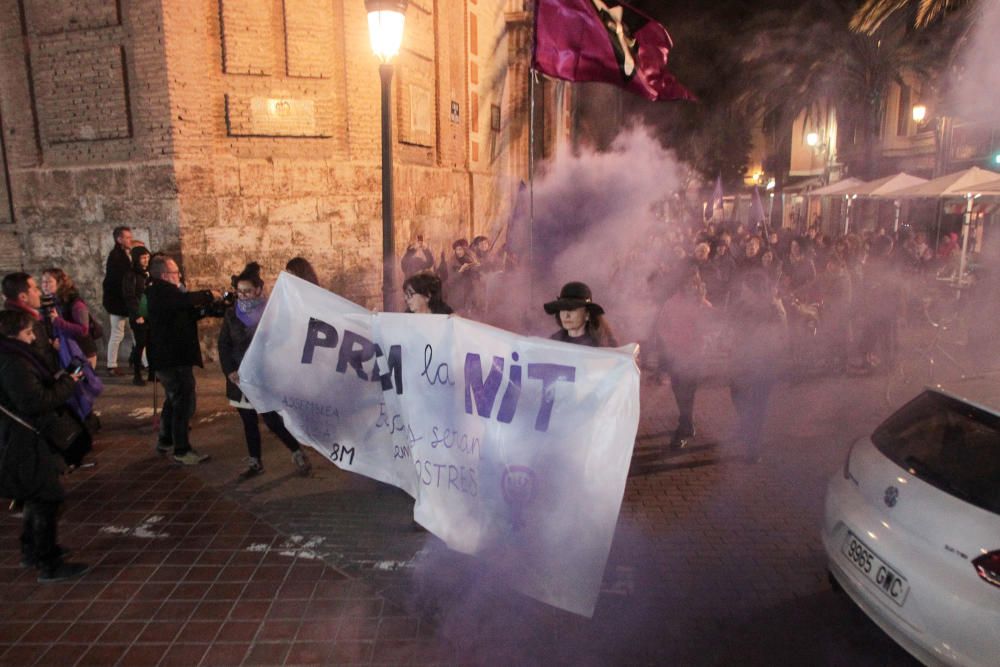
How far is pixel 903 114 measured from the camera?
97.5 feet

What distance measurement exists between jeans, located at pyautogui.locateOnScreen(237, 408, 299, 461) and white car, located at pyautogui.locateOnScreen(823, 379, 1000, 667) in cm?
417

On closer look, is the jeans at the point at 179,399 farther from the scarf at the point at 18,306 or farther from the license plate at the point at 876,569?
the license plate at the point at 876,569

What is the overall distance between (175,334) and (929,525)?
547 cm

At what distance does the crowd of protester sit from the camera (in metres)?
4.19

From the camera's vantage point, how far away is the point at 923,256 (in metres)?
12.0

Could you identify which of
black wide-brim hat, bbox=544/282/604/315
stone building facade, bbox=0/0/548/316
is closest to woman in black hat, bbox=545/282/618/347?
black wide-brim hat, bbox=544/282/604/315

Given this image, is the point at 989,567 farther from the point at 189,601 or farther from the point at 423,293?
the point at 189,601

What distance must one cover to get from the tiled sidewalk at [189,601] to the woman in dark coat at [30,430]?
1.23 ft

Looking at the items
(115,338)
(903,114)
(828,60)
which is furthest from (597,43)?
(903,114)

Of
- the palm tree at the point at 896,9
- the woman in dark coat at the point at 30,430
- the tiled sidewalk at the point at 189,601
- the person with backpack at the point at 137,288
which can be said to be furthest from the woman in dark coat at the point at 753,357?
the palm tree at the point at 896,9

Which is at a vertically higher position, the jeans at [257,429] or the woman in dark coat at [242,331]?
the woman in dark coat at [242,331]

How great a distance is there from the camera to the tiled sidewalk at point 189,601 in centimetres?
362

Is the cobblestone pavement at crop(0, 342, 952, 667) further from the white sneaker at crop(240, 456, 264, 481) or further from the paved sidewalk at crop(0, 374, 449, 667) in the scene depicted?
the white sneaker at crop(240, 456, 264, 481)

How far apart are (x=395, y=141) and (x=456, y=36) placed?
3956 mm
